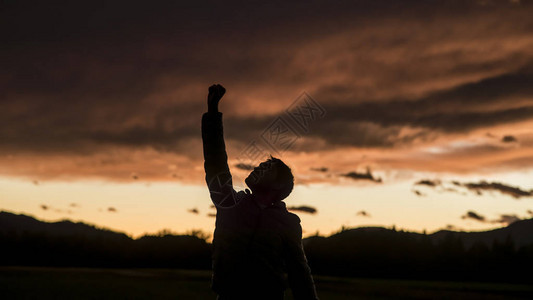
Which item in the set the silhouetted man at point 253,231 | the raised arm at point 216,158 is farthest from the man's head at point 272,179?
the raised arm at point 216,158

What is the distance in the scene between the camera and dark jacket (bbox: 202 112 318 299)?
4.25 meters

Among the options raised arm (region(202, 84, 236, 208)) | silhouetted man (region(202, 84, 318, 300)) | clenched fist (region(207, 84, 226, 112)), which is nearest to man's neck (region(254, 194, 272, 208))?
silhouetted man (region(202, 84, 318, 300))

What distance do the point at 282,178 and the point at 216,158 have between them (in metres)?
0.56

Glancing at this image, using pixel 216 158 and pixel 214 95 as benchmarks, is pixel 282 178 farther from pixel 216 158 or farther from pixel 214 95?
pixel 214 95

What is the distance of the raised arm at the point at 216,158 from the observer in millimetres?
4324

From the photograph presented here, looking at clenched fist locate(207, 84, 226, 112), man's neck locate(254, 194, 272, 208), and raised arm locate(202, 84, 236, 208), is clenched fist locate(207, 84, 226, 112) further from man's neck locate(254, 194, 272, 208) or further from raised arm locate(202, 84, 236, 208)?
man's neck locate(254, 194, 272, 208)

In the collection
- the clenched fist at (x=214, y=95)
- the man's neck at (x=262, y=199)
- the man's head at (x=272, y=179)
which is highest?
the clenched fist at (x=214, y=95)

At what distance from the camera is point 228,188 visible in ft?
14.2

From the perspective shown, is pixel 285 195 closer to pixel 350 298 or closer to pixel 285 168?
pixel 285 168

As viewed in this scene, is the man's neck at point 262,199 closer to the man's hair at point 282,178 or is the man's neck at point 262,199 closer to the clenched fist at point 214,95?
the man's hair at point 282,178

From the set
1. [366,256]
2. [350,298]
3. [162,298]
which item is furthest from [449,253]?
[162,298]

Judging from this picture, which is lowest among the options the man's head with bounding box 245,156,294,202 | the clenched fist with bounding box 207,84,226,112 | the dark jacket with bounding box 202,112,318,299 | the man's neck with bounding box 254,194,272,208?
the dark jacket with bounding box 202,112,318,299

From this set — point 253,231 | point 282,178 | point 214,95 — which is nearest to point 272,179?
point 282,178

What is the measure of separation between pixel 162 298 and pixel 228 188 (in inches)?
847
